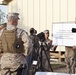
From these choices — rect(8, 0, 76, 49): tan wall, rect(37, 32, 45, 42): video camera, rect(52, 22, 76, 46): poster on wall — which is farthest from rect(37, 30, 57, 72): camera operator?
rect(8, 0, 76, 49): tan wall

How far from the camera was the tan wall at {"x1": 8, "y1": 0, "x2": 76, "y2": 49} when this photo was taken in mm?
15886

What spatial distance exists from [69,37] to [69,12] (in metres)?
8.67

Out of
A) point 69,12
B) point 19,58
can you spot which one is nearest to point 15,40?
point 19,58

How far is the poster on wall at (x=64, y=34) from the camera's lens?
7281 mm

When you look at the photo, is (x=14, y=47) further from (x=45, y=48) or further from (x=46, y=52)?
(x=46, y=52)

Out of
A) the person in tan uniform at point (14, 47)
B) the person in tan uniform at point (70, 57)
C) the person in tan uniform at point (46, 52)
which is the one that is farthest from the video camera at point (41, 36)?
the person in tan uniform at point (14, 47)

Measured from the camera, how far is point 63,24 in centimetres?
770

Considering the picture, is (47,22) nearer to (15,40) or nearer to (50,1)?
(50,1)

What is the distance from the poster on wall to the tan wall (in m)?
7.62

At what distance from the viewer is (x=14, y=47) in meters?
6.05

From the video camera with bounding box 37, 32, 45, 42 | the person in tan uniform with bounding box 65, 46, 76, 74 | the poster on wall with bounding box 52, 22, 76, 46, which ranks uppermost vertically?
the poster on wall with bounding box 52, 22, 76, 46

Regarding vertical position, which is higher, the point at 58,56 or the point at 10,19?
the point at 10,19

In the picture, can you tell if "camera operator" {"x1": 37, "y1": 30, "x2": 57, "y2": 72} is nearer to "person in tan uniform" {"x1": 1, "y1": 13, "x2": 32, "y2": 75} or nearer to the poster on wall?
the poster on wall

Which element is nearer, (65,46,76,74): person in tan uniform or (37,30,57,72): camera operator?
(65,46,76,74): person in tan uniform
